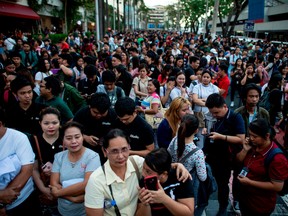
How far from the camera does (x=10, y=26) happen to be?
24.7 meters

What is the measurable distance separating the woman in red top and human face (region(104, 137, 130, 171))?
143cm

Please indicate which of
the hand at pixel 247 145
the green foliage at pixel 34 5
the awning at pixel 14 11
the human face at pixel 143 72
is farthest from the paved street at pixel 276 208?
the green foliage at pixel 34 5

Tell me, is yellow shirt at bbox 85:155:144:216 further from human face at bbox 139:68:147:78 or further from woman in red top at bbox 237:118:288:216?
human face at bbox 139:68:147:78

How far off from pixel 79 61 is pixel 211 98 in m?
4.59

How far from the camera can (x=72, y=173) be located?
2559mm

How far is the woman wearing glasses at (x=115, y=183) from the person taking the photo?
6.59ft

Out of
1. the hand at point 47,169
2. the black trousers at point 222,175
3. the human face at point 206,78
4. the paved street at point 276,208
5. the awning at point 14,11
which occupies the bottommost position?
the paved street at point 276,208

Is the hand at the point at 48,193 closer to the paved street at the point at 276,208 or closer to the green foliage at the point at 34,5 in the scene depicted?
the paved street at the point at 276,208

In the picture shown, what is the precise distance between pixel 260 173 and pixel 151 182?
1.54 metres

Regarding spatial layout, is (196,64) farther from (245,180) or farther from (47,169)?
(47,169)

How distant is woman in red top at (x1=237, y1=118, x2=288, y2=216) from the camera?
257cm

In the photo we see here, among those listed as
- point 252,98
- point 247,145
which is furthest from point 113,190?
point 252,98

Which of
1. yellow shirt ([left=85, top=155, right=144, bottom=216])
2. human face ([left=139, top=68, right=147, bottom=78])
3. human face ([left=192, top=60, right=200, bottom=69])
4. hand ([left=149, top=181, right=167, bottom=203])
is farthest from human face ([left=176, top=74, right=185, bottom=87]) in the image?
hand ([left=149, top=181, right=167, bottom=203])

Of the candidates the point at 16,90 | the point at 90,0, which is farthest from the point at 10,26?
the point at 16,90
